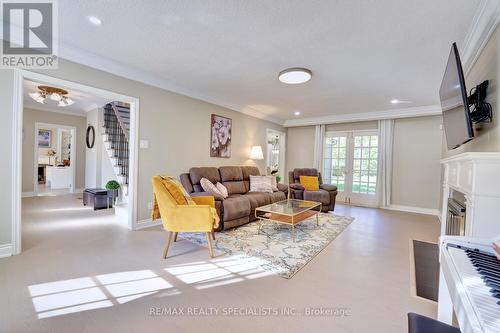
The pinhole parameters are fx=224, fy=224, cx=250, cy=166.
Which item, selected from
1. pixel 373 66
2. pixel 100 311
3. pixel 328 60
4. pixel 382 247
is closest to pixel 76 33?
pixel 100 311

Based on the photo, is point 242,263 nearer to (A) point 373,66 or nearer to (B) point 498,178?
(B) point 498,178

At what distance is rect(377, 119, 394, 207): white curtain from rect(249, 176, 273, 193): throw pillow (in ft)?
9.66

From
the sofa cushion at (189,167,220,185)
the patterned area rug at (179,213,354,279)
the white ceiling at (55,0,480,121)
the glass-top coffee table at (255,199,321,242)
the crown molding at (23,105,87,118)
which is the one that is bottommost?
the patterned area rug at (179,213,354,279)

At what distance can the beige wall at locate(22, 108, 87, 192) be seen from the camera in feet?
18.8

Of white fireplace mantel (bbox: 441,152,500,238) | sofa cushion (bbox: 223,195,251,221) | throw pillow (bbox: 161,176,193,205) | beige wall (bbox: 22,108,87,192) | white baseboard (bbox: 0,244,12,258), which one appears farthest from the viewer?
beige wall (bbox: 22,108,87,192)

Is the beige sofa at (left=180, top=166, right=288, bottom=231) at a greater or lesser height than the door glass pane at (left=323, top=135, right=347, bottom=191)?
lesser

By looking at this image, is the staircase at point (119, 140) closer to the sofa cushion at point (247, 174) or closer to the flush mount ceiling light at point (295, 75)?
the sofa cushion at point (247, 174)

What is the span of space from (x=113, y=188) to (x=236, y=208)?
2.88 meters

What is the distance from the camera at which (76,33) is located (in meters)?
2.38

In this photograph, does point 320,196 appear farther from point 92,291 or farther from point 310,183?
point 92,291

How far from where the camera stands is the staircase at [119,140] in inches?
178

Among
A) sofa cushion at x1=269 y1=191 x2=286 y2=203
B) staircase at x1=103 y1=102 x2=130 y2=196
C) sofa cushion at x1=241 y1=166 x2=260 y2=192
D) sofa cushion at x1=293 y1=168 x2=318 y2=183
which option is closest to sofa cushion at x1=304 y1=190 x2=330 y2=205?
sofa cushion at x1=269 y1=191 x2=286 y2=203

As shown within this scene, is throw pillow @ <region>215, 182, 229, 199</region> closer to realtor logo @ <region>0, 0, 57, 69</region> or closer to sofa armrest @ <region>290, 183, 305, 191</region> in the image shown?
sofa armrest @ <region>290, 183, 305, 191</region>

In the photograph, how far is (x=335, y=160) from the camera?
20.9ft
